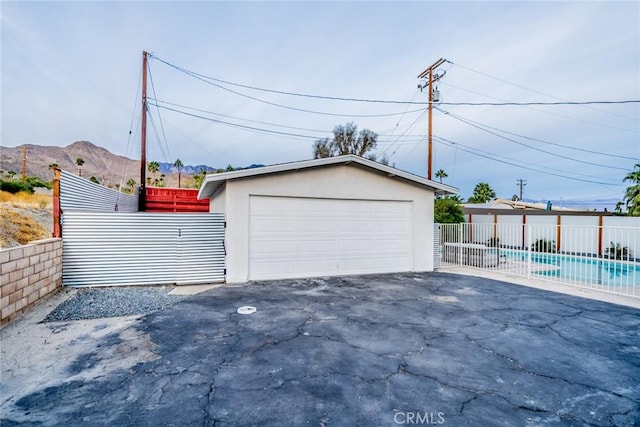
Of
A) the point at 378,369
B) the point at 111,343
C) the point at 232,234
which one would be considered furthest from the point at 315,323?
the point at 232,234

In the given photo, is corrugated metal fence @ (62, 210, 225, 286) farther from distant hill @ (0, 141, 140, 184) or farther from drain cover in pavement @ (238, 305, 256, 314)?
distant hill @ (0, 141, 140, 184)

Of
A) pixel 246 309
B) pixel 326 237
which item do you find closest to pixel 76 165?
pixel 326 237

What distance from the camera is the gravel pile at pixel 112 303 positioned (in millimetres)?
4609

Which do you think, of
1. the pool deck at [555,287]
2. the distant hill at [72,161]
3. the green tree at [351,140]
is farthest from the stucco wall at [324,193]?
the distant hill at [72,161]

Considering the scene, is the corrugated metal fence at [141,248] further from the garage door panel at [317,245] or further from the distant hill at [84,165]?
the distant hill at [84,165]

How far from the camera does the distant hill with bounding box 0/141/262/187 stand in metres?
63.1

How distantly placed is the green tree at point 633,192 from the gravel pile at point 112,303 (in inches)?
834

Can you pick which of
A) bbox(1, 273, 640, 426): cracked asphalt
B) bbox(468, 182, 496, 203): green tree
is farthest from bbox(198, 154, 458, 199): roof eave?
bbox(468, 182, 496, 203): green tree

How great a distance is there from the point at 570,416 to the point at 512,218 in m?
17.0

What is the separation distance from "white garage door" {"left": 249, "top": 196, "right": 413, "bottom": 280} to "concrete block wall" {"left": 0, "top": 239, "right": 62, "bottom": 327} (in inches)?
148

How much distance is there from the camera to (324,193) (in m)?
7.74

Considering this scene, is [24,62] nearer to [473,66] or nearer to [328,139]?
[473,66]

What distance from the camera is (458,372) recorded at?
2941mm

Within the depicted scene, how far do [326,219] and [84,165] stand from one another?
106418mm
